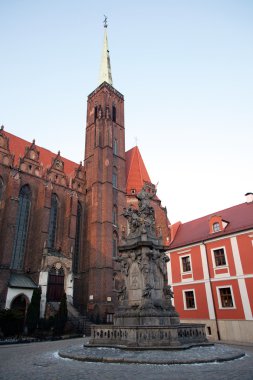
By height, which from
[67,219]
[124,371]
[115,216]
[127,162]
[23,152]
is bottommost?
[124,371]

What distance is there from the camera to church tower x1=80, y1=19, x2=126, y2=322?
3014 cm

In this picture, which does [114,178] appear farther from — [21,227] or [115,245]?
[21,227]

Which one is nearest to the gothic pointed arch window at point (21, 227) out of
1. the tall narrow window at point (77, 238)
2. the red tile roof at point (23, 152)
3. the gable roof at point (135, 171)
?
the red tile roof at point (23, 152)

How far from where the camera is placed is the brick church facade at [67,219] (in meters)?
27.4

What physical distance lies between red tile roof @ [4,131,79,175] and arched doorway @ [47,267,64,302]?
44.9 feet

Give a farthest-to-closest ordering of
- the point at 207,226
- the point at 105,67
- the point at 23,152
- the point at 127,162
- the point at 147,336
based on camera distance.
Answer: the point at 105,67 < the point at 127,162 < the point at 23,152 < the point at 207,226 < the point at 147,336

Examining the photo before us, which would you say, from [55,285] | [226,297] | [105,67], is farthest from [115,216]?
[105,67]

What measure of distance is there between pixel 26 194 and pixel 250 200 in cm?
2418

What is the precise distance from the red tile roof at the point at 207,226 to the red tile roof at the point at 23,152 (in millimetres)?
19252

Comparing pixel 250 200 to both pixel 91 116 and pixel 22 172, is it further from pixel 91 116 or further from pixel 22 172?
pixel 91 116

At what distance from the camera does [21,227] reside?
30.1m

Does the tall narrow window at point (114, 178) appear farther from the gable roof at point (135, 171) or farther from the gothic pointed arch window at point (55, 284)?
the gothic pointed arch window at point (55, 284)

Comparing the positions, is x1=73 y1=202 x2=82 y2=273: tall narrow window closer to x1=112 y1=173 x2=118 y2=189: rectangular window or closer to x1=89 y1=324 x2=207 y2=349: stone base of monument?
x1=112 y1=173 x2=118 y2=189: rectangular window

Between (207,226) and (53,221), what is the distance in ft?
60.9
